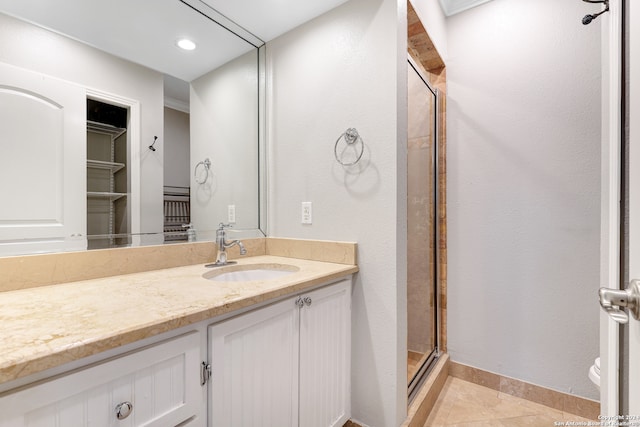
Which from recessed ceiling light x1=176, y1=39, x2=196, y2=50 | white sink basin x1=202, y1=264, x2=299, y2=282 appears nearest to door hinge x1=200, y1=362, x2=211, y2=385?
white sink basin x1=202, y1=264, x2=299, y2=282

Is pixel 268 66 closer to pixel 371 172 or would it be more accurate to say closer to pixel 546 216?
Result: pixel 371 172

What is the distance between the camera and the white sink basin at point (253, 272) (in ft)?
4.75

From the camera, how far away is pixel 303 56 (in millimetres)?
1679

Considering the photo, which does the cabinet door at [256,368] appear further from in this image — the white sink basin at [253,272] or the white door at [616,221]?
the white door at [616,221]

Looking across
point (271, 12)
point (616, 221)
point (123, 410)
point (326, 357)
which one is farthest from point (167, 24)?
point (616, 221)

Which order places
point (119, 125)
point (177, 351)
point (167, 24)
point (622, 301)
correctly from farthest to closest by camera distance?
1. point (167, 24)
2. point (119, 125)
3. point (177, 351)
4. point (622, 301)

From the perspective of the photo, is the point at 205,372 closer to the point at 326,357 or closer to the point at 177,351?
the point at 177,351

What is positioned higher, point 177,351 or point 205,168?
point 205,168

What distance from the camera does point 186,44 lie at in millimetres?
1536

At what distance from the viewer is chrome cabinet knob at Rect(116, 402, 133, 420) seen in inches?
25.7

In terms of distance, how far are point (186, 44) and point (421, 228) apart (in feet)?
5.60

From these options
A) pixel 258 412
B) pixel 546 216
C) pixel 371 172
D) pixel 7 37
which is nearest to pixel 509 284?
pixel 546 216

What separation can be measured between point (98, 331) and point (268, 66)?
5.66 ft

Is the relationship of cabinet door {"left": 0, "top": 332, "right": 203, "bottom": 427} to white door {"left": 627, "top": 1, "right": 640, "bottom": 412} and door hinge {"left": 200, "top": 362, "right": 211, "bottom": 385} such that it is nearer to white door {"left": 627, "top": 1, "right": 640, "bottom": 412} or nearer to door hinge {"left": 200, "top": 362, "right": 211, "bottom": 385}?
door hinge {"left": 200, "top": 362, "right": 211, "bottom": 385}
